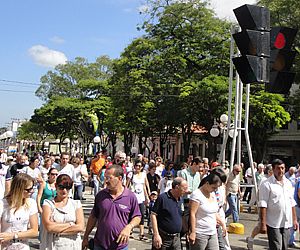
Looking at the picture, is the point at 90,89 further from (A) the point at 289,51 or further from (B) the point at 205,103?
(A) the point at 289,51

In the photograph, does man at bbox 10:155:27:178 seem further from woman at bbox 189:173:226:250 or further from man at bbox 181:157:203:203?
woman at bbox 189:173:226:250

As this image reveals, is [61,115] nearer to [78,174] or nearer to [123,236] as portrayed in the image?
[78,174]

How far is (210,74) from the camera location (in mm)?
26938

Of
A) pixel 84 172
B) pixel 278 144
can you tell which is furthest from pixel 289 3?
pixel 84 172

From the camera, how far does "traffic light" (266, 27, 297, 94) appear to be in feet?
18.2

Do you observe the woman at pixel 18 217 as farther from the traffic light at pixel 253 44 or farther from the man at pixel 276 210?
the man at pixel 276 210

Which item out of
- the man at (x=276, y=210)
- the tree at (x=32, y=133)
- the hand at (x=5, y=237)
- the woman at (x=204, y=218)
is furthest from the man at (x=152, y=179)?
the tree at (x=32, y=133)

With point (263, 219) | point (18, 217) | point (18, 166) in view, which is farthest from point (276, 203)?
point (18, 166)

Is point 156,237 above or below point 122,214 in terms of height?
below

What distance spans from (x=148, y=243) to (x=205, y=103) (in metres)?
16.7

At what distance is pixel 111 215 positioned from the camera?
474 cm

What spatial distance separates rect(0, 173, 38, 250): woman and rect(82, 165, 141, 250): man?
0.60 m

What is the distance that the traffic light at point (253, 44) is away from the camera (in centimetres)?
540

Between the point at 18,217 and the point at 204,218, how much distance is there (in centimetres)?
229
